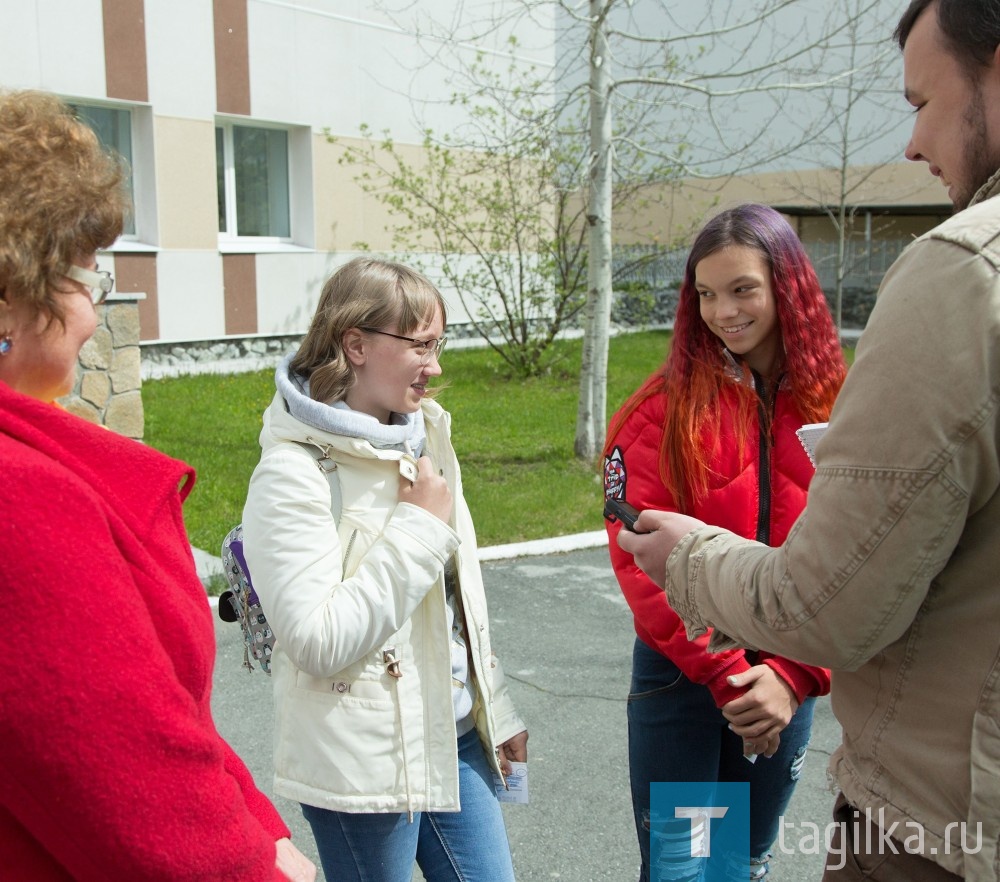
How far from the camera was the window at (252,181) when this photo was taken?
13438 mm

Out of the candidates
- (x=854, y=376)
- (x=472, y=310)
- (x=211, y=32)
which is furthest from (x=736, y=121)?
(x=854, y=376)

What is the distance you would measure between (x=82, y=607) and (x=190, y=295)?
1241 centimetres

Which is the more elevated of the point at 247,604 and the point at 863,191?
the point at 863,191

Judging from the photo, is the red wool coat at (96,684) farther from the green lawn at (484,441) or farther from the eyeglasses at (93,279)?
the green lawn at (484,441)

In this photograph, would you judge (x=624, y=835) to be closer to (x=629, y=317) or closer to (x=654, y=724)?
(x=654, y=724)

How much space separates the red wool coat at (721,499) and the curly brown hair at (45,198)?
150 centimetres

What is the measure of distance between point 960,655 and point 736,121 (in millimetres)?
19919

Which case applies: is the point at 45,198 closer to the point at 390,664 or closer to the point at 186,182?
the point at 390,664

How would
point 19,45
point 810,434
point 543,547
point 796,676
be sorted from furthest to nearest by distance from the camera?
point 19,45
point 543,547
point 796,676
point 810,434

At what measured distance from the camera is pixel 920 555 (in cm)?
136

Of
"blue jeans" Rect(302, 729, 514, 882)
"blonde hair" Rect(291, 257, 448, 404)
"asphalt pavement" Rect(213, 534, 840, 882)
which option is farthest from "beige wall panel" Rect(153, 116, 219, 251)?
"blue jeans" Rect(302, 729, 514, 882)

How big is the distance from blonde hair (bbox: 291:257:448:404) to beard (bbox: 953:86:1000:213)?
1.28 meters

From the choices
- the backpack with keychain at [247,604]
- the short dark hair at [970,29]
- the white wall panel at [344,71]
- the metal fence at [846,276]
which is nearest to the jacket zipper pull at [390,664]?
the backpack with keychain at [247,604]

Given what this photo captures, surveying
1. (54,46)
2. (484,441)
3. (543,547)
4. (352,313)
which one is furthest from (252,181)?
(352,313)
